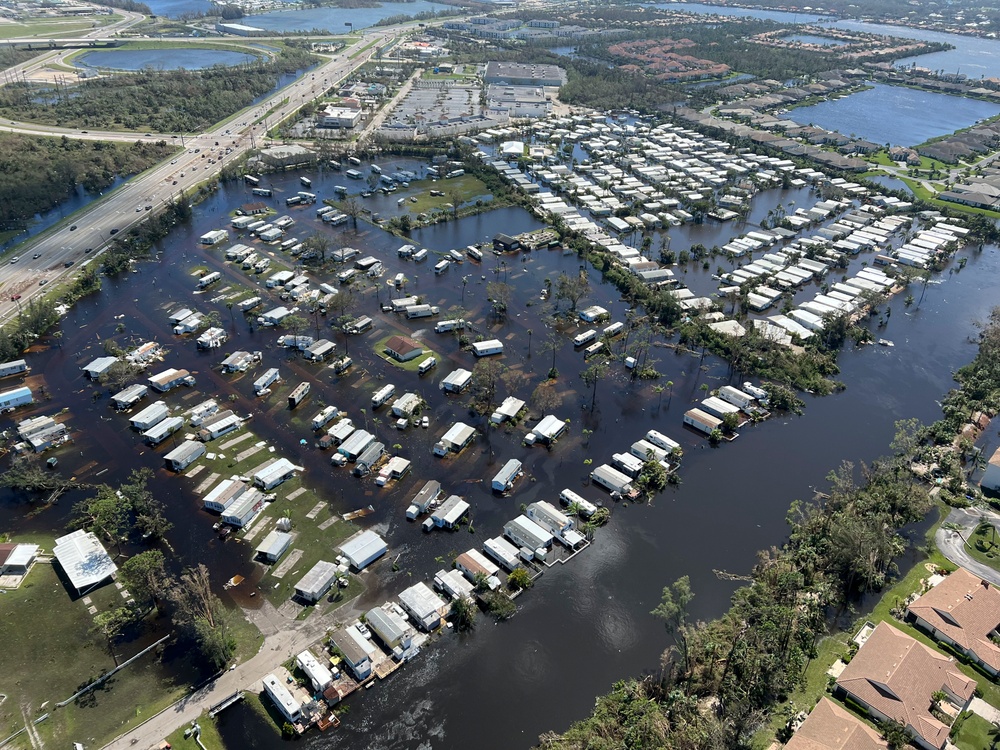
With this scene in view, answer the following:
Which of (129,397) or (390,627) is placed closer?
(390,627)

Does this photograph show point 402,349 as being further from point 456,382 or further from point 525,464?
point 525,464

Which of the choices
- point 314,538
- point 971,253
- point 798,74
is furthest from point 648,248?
point 798,74

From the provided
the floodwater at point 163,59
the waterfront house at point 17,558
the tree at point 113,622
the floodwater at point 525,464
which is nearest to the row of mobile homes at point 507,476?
the floodwater at point 525,464

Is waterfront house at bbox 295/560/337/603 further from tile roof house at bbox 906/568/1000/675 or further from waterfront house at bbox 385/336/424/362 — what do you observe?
tile roof house at bbox 906/568/1000/675

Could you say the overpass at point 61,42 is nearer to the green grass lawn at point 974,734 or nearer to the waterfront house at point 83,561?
the waterfront house at point 83,561

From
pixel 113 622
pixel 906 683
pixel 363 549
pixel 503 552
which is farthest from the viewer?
pixel 503 552

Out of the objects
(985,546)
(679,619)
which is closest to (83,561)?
(679,619)
